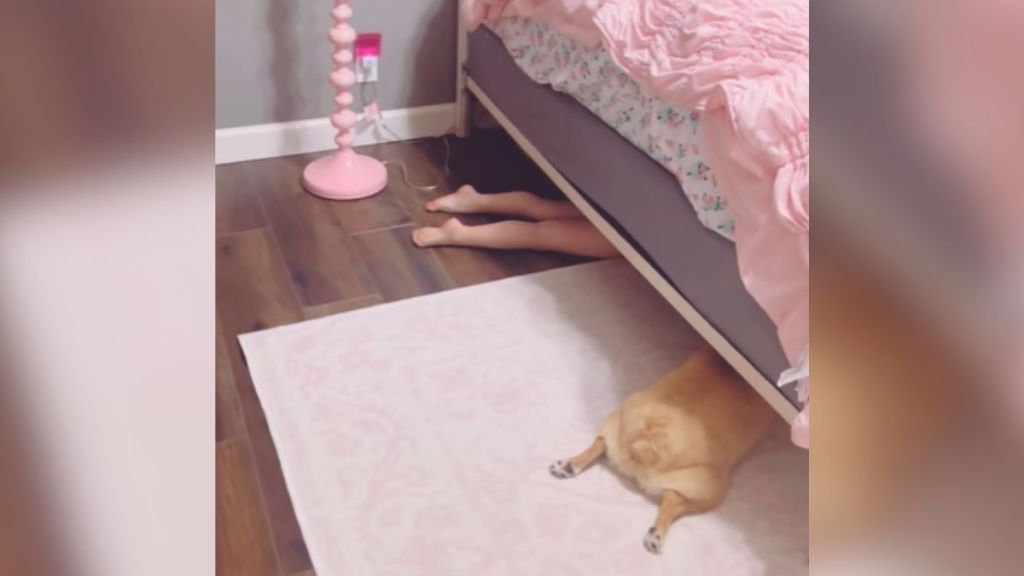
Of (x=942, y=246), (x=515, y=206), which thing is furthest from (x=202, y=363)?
(x=515, y=206)

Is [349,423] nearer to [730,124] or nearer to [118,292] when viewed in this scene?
[730,124]

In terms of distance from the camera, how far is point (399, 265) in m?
2.39

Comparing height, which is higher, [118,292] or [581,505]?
[118,292]

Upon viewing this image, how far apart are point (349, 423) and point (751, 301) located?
777 mm

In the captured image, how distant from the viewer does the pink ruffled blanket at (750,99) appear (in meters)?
1.46

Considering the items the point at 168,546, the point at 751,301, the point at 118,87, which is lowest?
the point at 751,301

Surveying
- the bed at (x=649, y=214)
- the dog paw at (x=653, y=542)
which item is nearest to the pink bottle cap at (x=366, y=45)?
the bed at (x=649, y=214)

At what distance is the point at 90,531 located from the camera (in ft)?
0.74

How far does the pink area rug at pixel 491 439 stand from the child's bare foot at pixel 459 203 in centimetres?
36

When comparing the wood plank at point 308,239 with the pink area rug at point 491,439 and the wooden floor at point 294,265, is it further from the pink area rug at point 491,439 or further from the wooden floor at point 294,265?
the pink area rug at point 491,439

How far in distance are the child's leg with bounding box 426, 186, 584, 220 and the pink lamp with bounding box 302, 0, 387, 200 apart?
7.7 inches

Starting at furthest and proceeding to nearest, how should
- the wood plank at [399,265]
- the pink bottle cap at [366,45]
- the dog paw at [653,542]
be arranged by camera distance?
the pink bottle cap at [366,45] → the wood plank at [399,265] → the dog paw at [653,542]

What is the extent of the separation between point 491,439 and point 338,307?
568 mm

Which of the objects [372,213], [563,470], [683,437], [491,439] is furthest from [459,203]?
[683,437]
